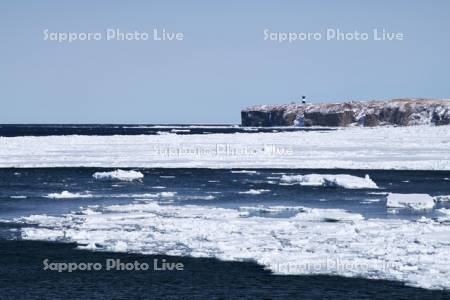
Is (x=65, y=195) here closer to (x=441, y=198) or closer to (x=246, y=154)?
(x=441, y=198)

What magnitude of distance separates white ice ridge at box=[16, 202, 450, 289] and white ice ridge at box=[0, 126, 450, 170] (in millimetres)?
18482

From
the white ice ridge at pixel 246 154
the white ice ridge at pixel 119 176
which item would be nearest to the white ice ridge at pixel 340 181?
the white ice ridge at pixel 119 176

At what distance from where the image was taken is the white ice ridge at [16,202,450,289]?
13.2 metres

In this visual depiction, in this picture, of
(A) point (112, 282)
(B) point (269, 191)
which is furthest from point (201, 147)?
(A) point (112, 282)

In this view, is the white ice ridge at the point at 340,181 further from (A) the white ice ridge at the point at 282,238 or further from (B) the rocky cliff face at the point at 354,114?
(B) the rocky cliff face at the point at 354,114

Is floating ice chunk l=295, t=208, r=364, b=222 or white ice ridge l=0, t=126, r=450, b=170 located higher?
white ice ridge l=0, t=126, r=450, b=170

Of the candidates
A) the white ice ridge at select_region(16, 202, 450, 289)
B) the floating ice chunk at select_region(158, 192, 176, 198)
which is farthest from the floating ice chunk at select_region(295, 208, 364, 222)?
the floating ice chunk at select_region(158, 192, 176, 198)

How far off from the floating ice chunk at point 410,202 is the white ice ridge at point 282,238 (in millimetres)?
2012

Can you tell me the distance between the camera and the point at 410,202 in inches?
826

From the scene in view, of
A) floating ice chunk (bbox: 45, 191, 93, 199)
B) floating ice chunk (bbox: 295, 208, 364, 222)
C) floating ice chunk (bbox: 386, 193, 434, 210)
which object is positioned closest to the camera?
floating ice chunk (bbox: 295, 208, 364, 222)

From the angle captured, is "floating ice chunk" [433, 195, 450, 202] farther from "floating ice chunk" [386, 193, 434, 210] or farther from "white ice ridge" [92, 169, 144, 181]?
"white ice ridge" [92, 169, 144, 181]

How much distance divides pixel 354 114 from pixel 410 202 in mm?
116180

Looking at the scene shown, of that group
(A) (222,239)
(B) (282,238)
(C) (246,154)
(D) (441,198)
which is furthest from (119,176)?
(B) (282,238)

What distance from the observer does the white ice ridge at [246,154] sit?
127 feet
